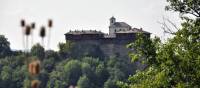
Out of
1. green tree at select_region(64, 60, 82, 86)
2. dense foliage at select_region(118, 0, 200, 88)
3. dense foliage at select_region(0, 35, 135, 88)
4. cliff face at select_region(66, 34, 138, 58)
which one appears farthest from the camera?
green tree at select_region(64, 60, 82, 86)

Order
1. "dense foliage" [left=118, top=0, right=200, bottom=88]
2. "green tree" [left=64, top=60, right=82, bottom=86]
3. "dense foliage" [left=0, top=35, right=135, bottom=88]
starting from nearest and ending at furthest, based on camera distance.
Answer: "dense foliage" [left=118, top=0, right=200, bottom=88], "dense foliage" [left=0, top=35, right=135, bottom=88], "green tree" [left=64, top=60, right=82, bottom=86]

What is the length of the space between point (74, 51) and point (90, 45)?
24.3ft

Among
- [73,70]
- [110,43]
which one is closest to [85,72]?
[73,70]

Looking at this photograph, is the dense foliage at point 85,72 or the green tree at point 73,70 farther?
the green tree at point 73,70

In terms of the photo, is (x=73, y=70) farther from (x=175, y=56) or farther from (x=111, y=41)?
(x=175, y=56)

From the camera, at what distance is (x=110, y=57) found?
198625 millimetres

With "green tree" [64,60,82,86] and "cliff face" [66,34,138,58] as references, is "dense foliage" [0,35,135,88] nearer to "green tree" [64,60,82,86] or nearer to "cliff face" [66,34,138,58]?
"green tree" [64,60,82,86]

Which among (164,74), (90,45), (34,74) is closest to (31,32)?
(34,74)

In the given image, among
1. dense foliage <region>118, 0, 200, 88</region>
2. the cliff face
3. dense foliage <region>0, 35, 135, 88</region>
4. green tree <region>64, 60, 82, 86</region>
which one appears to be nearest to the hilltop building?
the cliff face

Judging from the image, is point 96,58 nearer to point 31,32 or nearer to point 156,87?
point 156,87

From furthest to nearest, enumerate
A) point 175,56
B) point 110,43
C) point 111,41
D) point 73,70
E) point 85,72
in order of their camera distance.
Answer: point 85,72, point 73,70, point 111,41, point 110,43, point 175,56

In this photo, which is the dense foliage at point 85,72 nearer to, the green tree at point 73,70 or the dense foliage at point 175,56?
the green tree at point 73,70

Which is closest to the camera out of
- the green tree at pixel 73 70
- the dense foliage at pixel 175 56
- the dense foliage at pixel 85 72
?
the dense foliage at pixel 175 56

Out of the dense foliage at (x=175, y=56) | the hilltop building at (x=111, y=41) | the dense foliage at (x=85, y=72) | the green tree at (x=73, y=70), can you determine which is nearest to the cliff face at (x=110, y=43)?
the hilltop building at (x=111, y=41)
